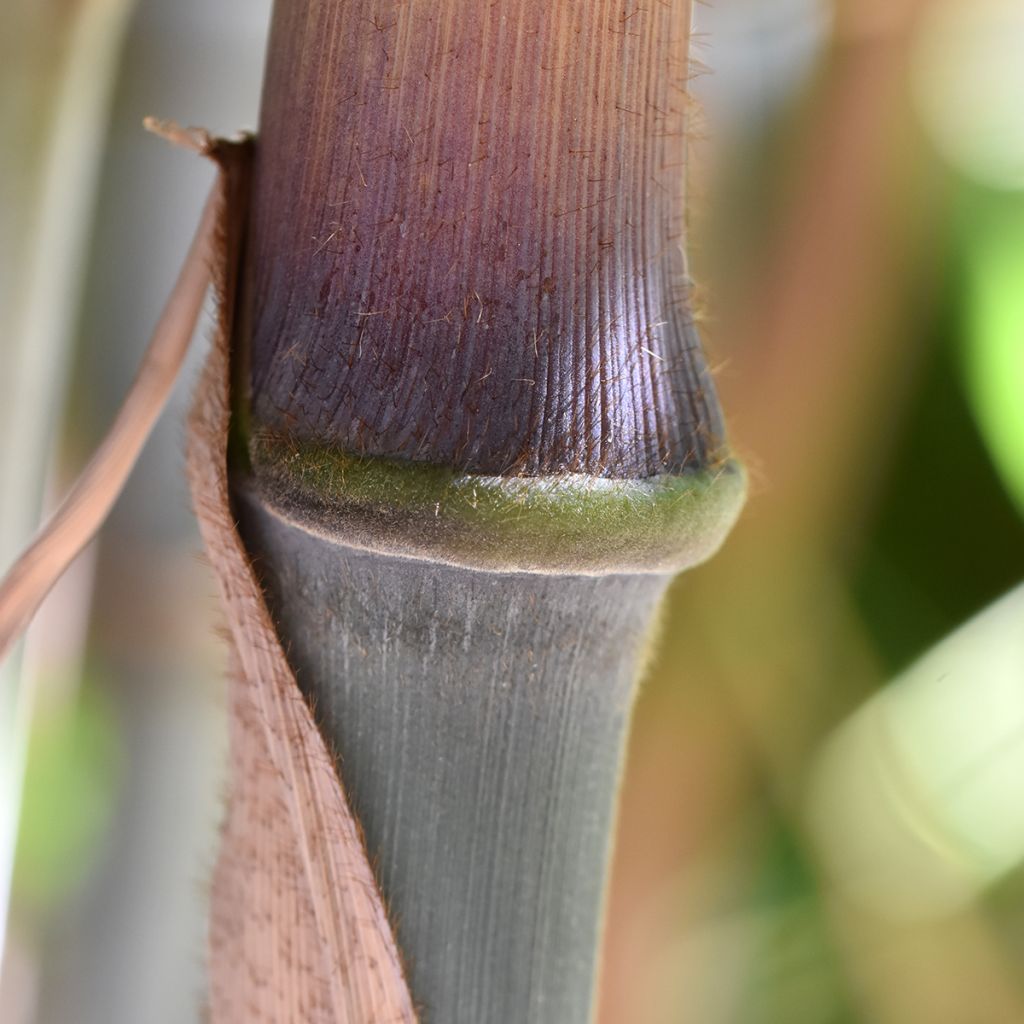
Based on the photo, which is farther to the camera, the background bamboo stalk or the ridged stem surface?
the background bamboo stalk

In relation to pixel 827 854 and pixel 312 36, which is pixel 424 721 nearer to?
pixel 312 36

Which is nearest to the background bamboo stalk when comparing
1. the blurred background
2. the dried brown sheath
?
the blurred background

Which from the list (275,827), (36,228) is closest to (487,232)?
(275,827)

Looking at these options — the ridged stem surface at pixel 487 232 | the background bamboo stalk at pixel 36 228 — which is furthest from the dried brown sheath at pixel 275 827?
the background bamboo stalk at pixel 36 228

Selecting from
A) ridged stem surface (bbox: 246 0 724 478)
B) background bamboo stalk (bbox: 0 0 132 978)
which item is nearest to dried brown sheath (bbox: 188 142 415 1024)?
ridged stem surface (bbox: 246 0 724 478)

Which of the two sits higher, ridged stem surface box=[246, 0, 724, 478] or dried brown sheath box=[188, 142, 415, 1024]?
ridged stem surface box=[246, 0, 724, 478]

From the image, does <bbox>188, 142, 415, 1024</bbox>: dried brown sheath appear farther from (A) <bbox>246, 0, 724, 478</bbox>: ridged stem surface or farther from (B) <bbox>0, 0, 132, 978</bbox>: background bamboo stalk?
(B) <bbox>0, 0, 132, 978</bbox>: background bamboo stalk

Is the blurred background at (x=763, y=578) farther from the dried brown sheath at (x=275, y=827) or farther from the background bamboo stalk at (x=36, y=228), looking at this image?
the dried brown sheath at (x=275, y=827)
